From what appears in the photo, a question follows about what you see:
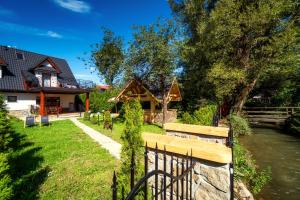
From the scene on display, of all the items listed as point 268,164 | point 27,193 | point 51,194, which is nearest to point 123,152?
point 51,194

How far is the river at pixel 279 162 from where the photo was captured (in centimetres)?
648

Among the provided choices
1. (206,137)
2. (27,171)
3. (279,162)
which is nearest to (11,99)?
(27,171)

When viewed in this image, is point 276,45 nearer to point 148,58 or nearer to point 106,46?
point 148,58

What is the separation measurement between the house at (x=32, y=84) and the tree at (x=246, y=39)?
17.0 m

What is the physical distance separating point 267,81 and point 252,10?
490 inches

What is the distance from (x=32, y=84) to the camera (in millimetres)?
25547

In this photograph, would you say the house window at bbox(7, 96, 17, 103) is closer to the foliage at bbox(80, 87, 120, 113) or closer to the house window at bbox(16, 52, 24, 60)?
the house window at bbox(16, 52, 24, 60)

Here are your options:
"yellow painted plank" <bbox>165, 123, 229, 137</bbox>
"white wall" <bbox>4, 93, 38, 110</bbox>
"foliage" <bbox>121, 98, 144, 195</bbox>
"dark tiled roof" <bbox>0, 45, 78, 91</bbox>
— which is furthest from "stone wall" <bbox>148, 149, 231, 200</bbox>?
"white wall" <bbox>4, 93, 38, 110</bbox>

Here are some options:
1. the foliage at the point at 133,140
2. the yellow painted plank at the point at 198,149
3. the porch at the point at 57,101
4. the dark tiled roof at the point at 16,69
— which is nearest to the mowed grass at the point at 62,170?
the foliage at the point at 133,140

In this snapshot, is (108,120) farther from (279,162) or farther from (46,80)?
(46,80)

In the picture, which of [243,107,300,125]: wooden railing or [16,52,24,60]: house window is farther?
[16,52,24,60]: house window

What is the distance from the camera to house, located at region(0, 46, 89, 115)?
23.7 metres

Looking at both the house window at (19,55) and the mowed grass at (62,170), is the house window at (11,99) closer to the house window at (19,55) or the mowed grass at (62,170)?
the house window at (19,55)

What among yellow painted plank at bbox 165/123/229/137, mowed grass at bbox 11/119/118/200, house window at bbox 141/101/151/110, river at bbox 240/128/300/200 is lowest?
river at bbox 240/128/300/200
